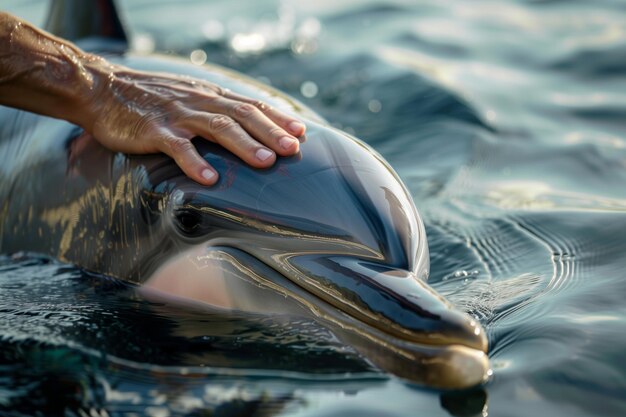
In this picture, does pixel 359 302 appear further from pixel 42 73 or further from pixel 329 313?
pixel 42 73

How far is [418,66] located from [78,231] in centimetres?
574

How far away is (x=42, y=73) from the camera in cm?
522

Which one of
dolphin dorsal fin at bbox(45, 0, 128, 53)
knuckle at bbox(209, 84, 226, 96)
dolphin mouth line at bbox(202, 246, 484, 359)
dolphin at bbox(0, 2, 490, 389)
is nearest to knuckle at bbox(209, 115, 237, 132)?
dolphin at bbox(0, 2, 490, 389)

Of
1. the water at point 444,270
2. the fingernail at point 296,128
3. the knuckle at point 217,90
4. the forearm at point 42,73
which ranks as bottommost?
the water at point 444,270

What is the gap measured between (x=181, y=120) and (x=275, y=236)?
82 cm

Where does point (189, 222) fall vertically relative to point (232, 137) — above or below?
below

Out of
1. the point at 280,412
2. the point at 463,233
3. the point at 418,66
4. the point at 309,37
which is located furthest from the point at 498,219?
the point at 309,37

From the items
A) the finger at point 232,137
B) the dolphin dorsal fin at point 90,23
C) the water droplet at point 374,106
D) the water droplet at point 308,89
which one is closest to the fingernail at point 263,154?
the finger at point 232,137

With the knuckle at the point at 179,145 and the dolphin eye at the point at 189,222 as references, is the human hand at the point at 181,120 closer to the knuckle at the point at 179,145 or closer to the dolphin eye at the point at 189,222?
the knuckle at the point at 179,145

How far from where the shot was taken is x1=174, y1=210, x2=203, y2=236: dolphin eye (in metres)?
4.74

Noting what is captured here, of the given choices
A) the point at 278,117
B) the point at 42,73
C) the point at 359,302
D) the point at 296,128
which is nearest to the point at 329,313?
the point at 359,302

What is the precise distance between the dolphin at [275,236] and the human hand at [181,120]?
0.07 m

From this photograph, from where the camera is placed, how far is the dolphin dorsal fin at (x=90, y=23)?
24.1ft

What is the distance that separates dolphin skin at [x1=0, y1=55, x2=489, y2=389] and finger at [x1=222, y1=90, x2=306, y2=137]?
73mm
